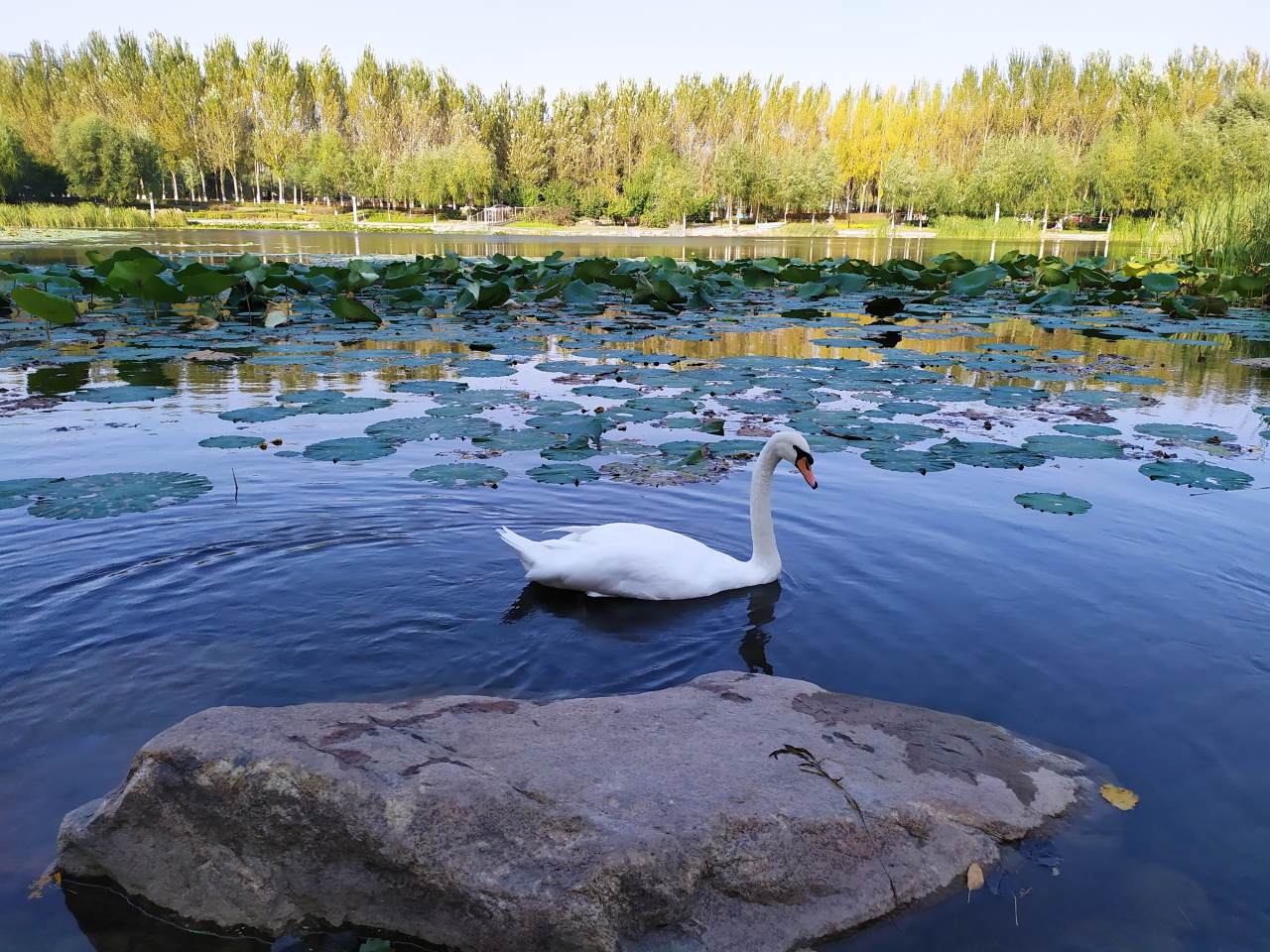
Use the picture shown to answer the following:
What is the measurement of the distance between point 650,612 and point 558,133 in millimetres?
74646

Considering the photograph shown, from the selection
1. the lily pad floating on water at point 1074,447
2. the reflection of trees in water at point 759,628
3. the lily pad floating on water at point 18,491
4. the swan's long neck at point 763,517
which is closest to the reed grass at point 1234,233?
the lily pad floating on water at point 1074,447

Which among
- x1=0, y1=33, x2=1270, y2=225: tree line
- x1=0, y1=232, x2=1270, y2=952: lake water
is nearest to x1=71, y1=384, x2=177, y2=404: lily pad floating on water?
x1=0, y1=232, x2=1270, y2=952: lake water

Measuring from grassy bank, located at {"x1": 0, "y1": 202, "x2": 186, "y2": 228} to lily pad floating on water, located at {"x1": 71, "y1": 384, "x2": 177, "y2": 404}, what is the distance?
4181cm

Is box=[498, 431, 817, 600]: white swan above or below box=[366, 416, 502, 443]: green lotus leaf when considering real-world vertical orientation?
below

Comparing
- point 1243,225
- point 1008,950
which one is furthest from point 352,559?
point 1243,225

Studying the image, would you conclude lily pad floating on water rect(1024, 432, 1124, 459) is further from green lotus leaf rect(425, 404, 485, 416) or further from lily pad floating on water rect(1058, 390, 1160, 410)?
green lotus leaf rect(425, 404, 485, 416)

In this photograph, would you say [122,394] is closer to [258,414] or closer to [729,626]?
[258,414]

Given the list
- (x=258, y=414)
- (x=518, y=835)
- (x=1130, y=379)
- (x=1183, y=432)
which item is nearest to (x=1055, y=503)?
(x=1183, y=432)

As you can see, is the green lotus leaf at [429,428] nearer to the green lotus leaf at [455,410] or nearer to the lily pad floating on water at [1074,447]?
the green lotus leaf at [455,410]

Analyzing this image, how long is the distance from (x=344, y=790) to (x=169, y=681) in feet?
4.63

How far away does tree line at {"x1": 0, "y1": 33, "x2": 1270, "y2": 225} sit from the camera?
2366 inches

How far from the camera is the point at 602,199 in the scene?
69.9 meters

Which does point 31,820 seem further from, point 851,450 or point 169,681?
point 851,450

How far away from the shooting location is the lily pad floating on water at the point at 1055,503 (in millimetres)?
4832
